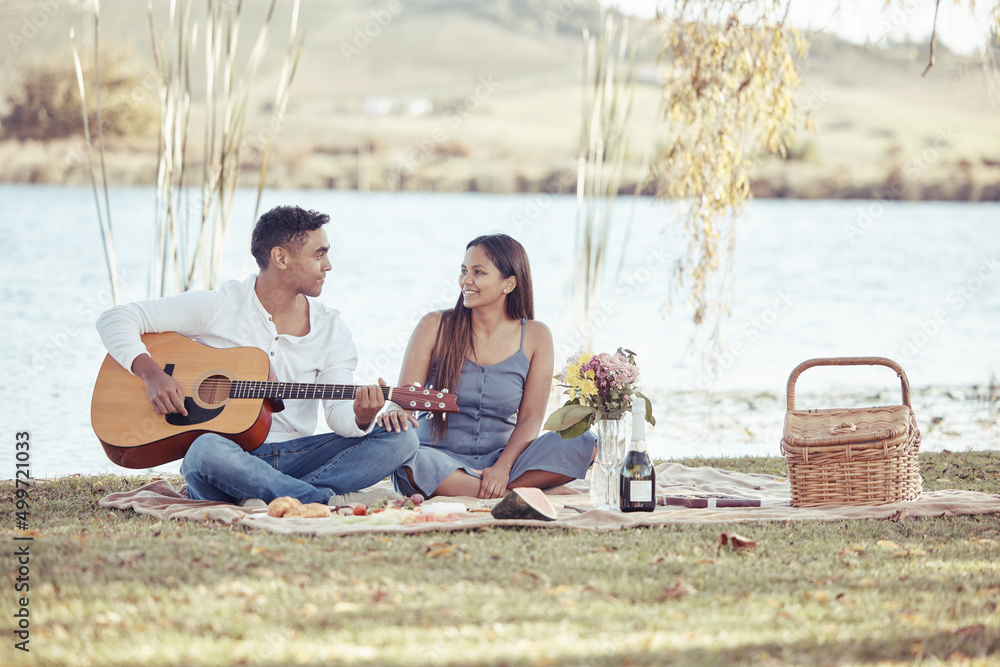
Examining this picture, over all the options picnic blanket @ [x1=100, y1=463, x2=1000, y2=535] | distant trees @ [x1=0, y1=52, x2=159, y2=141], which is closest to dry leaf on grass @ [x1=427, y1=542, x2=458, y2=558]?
picnic blanket @ [x1=100, y1=463, x2=1000, y2=535]

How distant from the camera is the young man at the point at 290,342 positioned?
3.32 m

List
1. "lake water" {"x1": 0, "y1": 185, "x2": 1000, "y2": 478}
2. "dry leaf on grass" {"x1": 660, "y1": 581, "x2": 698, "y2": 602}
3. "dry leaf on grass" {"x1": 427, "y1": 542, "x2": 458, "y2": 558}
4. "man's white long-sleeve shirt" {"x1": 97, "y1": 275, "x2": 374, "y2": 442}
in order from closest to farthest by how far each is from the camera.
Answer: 1. "dry leaf on grass" {"x1": 660, "y1": 581, "x2": 698, "y2": 602}
2. "dry leaf on grass" {"x1": 427, "y1": 542, "x2": 458, "y2": 558}
3. "man's white long-sleeve shirt" {"x1": 97, "y1": 275, "x2": 374, "y2": 442}
4. "lake water" {"x1": 0, "y1": 185, "x2": 1000, "y2": 478}

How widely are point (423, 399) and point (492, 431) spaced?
0.47 meters

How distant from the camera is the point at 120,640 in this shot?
188 cm

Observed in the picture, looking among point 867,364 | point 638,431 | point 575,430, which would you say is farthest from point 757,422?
point 638,431

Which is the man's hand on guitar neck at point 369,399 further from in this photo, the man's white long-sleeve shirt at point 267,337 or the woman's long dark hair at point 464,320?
the woman's long dark hair at point 464,320

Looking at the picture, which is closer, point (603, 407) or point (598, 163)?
point (603, 407)

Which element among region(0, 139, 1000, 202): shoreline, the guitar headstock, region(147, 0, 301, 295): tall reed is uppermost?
region(0, 139, 1000, 202): shoreline

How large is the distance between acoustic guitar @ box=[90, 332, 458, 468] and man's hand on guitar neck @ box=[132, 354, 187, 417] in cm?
5

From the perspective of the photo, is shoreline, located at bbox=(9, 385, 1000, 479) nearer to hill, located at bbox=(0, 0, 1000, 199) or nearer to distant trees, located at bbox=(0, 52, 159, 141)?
hill, located at bbox=(0, 0, 1000, 199)

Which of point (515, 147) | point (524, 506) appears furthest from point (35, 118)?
point (524, 506)

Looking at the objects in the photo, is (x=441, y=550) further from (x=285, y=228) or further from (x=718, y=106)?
(x=718, y=106)

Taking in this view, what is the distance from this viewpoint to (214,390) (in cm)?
331

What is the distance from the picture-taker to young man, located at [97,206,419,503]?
3324mm
